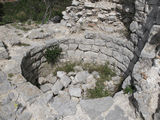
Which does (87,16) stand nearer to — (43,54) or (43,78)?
(43,54)

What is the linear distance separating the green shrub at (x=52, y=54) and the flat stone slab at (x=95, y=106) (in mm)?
2480

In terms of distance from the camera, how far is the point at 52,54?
202 inches

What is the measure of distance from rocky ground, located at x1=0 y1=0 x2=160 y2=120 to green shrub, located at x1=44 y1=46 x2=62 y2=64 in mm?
185

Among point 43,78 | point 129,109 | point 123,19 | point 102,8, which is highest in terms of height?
point 102,8

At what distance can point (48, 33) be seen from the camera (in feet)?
17.5

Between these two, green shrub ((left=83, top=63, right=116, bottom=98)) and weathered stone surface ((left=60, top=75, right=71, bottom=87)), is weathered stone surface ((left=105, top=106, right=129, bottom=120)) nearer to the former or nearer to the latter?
green shrub ((left=83, top=63, right=116, bottom=98))

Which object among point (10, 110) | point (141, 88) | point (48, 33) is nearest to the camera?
point (10, 110)

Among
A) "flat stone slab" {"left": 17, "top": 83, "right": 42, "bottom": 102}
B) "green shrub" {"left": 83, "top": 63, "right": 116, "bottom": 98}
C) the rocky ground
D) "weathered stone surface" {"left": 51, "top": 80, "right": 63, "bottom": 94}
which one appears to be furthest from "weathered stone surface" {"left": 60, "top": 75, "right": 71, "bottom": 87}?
"flat stone slab" {"left": 17, "top": 83, "right": 42, "bottom": 102}

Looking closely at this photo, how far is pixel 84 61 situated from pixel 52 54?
53.3 inches

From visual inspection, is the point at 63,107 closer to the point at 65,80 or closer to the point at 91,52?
the point at 65,80

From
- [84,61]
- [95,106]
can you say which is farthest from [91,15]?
[95,106]

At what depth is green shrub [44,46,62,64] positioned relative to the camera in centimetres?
505

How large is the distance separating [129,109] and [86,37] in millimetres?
3103

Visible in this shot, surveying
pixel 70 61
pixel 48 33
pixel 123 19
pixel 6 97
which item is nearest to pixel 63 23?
pixel 48 33
